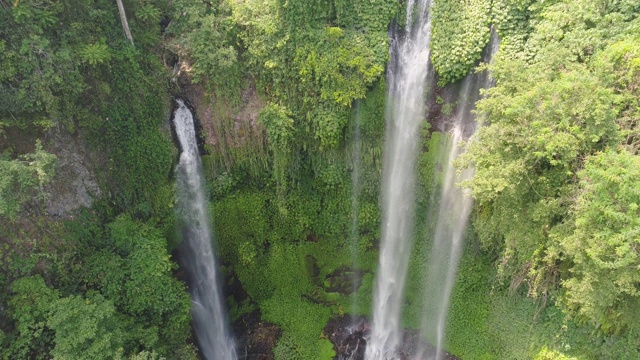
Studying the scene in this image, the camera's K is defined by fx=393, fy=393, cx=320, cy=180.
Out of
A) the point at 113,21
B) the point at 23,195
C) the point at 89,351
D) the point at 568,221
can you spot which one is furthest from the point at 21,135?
the point at 568,221

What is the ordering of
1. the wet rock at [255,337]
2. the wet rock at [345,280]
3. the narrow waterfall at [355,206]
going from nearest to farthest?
1. the narrow waterfall at [355,206]
2. the wet rock at [255,337]
3. the wet rock at [345,280]

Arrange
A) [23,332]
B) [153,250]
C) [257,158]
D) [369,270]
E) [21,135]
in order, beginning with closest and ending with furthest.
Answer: [23,332] < [21,135] < [153,250] < [257,158] < [369,270]

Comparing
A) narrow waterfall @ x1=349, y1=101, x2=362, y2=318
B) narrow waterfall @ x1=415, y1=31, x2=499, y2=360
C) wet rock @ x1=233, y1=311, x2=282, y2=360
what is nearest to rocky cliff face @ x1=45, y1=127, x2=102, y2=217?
wet rock @ x1=233, y1=311, x2=282, y2=360

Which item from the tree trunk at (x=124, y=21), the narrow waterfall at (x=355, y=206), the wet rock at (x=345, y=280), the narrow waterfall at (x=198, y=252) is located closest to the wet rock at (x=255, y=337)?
the narrow waterfall at (x=198, y=252)

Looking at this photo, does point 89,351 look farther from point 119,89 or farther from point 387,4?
point 387,4

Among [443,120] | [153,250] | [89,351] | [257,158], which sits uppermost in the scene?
[443,120]

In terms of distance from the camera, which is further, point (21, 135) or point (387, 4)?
point (387, 4)

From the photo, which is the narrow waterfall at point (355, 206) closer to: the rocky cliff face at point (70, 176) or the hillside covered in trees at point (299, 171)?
the hillside covered in trees at point (299, 171)

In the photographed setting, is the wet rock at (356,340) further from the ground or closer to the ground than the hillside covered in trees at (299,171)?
closer to the ground
